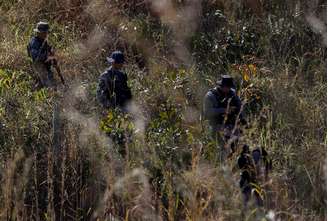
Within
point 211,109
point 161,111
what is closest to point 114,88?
point 161,111

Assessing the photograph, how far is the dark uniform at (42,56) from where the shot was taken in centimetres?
874

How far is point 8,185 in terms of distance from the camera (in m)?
4.25

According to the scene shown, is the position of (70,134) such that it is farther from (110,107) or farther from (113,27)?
(113,27)

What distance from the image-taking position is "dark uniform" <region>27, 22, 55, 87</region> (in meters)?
8.74

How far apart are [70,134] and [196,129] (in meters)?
1.20

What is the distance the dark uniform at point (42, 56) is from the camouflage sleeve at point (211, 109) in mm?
2637

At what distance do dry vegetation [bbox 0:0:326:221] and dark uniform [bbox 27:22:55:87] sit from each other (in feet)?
0.75

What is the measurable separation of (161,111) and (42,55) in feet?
6.09

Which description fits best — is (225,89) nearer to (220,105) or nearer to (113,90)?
(220,105)

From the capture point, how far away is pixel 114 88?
727cm

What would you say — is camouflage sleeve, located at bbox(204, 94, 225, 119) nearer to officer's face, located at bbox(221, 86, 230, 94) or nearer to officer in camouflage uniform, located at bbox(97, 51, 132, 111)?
officer's face, located at bbox(221, 86, 230, 94)

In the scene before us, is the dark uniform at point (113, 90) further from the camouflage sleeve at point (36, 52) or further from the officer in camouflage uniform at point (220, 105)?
the camouflage sleeve at point (36, 52)

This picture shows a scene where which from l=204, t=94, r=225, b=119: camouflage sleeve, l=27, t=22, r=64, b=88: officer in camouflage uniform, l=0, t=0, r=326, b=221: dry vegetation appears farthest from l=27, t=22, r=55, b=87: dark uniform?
l=204, t=94, r=225, b=119: camouflage sleeve

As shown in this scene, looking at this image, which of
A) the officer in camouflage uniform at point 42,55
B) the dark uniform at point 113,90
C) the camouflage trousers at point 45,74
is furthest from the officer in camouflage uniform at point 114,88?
the camouflage trousers at point 45,74
